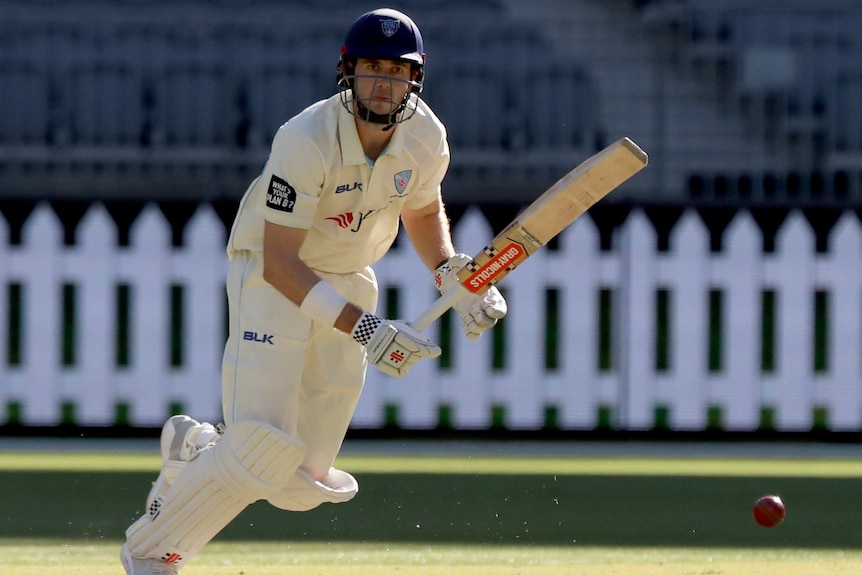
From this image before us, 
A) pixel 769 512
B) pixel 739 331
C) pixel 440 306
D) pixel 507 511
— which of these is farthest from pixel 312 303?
pixel 739 331

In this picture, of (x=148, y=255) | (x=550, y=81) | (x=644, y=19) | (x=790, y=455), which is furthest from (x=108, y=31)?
(x=790, y=455)

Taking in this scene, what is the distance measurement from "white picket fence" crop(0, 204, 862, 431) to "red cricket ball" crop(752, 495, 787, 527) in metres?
3.08

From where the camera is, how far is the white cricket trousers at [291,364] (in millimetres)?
4164

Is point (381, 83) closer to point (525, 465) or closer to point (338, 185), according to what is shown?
point (338, 185)

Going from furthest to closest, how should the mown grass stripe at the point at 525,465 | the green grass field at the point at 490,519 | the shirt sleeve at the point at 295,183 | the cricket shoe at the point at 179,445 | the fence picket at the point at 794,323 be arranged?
the fence picket at the point at 794,323 < the mown grass stripe at the point at 525,465 < the green grass field at the point at 490,519 < the cricket shoe at the point at 179,445 < the shirt sleeve at the point at 295,183

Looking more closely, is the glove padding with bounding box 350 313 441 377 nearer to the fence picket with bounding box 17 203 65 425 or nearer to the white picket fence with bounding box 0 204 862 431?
the white picket fence with bounding box 0 204 862 431

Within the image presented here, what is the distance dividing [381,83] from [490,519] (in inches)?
87.9

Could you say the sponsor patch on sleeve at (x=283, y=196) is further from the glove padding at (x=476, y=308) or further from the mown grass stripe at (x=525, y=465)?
the mown grass stripe at (x=525, y=465)

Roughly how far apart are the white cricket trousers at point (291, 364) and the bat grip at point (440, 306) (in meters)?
0.28

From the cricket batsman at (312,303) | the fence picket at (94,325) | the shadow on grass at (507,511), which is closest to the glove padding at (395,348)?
the cricket batsman at (312,303)

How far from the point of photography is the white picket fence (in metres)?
7.99

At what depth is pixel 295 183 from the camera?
4008mm

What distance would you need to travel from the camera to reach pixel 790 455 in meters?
7.72

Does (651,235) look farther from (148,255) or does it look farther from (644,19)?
(644,19)
